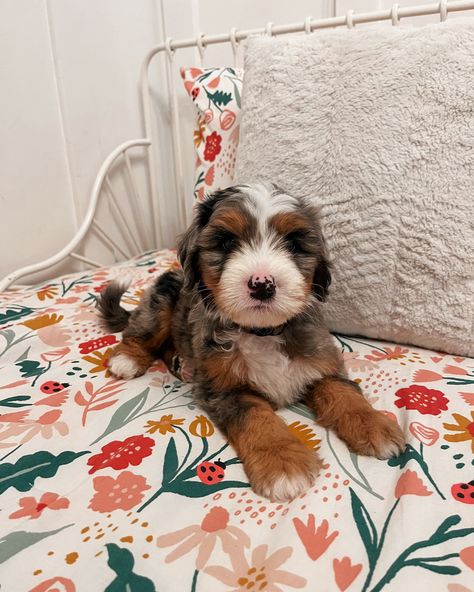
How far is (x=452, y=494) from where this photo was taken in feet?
3.37

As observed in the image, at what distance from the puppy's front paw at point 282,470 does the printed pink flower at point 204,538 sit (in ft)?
0.42

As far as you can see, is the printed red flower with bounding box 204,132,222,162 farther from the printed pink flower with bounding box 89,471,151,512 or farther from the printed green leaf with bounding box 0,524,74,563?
the printed green leaf with bounding box 0,524,74,563

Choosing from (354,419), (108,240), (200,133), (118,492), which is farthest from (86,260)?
(354,419)

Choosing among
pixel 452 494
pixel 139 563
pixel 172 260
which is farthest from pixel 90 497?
pixel 172 260

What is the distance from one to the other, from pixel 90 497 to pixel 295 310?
712 mm

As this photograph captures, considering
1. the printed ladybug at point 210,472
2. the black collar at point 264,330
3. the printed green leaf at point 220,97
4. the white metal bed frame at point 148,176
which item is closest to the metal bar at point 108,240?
the white metal bed frame at point 148,176

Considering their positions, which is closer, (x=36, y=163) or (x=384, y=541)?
(x=384, y=541)

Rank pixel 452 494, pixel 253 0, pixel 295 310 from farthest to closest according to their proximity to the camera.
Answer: pixel 253 0, pixel 295 310, pixel 452 494

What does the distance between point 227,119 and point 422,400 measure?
1.51 m

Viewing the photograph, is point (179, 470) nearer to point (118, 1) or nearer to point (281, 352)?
point (281, 352)

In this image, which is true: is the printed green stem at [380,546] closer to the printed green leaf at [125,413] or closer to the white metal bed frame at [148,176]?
the printed green leaf at [125,413]

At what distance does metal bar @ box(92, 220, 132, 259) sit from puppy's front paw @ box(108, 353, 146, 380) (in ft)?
4.68

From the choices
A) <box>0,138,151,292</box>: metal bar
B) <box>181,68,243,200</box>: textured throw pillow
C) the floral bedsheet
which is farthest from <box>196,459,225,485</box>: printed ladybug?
<box>0,138,151,292</box>: metal bar

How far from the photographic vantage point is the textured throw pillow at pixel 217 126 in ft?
7.08
